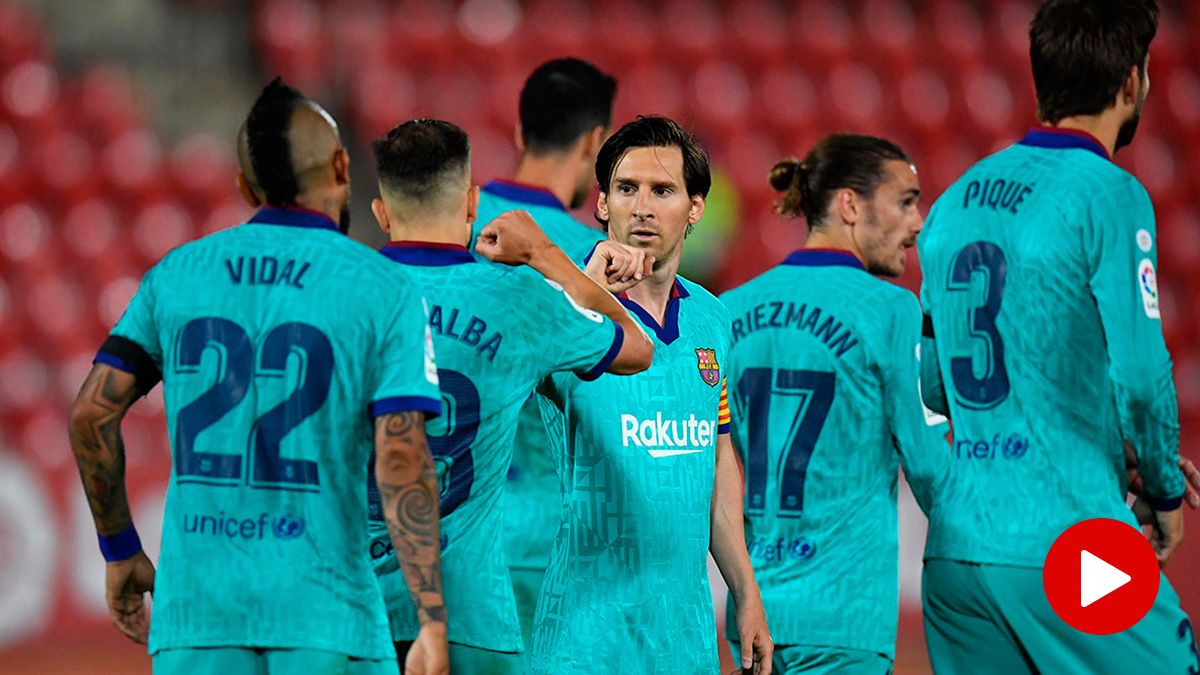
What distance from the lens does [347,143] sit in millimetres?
10234

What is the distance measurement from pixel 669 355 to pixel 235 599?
3.52ft

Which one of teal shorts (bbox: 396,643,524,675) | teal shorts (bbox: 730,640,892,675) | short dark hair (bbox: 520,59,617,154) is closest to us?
teal shorts (bbox: 396,643,524,675)

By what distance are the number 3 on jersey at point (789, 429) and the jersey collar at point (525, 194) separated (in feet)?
3.73

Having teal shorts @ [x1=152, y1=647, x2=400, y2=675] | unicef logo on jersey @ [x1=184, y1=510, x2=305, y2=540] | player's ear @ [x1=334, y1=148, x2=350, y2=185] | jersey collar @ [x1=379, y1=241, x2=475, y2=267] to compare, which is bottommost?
teal shorts @ [x1=152, y1=647, x2=400, y2=675]

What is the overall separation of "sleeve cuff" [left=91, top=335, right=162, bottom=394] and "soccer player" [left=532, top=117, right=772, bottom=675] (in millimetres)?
869

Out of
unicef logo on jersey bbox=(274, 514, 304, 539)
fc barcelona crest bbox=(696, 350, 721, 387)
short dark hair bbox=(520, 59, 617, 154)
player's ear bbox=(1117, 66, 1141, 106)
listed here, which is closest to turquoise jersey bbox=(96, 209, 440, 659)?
unicef logo on jersey bbox=(274, 514, 304, 539)

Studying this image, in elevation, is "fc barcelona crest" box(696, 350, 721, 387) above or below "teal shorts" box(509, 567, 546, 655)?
above

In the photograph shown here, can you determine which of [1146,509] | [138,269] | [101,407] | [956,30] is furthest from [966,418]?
[956,30]

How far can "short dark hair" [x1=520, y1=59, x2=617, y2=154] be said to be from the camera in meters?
5.45

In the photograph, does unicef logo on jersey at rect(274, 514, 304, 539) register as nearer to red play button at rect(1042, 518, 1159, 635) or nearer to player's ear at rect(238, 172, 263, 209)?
player's ear at rect(238, 172, 263, 209)

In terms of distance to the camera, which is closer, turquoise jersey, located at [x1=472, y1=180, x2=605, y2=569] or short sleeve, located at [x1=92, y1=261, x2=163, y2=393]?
short sleeve, located at [x1=92, y1=261, x2=163, y2=393]

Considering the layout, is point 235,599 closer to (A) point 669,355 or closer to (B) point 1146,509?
(A) point 669,355

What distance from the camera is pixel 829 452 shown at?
4355 millimetres

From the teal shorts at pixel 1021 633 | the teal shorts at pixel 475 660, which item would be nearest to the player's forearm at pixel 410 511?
the teal shorts at pixel 475 660
